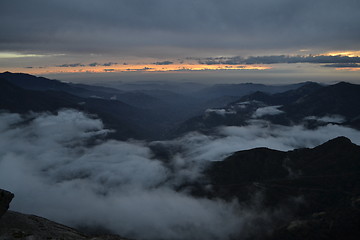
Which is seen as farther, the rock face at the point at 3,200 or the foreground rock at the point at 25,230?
the rock face at the point at 3,200

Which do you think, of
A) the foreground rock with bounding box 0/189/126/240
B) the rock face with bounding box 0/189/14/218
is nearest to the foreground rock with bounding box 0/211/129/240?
the foreground rock with bounding box 0/189/126/240

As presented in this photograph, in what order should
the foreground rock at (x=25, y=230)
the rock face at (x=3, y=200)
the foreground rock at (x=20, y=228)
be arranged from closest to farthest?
the foreground rock at (x=25, y=230)
the foreground rock at (x=20, y=228)
the rock face at (x=3, y=200)

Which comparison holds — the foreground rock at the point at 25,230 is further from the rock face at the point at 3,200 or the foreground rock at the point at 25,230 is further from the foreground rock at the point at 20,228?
the rock face at the point at 3,200

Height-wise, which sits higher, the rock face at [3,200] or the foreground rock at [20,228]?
the rock face at [3,200]

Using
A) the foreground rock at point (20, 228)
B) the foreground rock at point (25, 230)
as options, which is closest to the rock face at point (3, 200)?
the foreground rock at point (20, 228)

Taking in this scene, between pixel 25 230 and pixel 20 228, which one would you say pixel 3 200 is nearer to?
pixel 20 228

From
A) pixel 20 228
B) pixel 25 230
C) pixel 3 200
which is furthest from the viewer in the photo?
pixel 20 228

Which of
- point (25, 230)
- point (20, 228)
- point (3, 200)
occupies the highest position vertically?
point (3, 200)

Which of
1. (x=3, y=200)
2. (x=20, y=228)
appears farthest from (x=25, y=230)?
(x=3, y=200)

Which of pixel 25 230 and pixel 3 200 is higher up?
pixel 3 200

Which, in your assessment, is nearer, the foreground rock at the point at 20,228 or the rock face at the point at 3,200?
the foreground rock at the point at 20,228

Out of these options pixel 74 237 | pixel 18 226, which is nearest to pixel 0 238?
pixel 18 226

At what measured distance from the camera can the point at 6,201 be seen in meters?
105

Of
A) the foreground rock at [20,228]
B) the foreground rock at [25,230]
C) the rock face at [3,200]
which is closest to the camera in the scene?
the foreground rock at [25,230]
